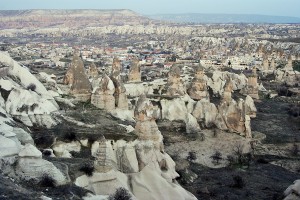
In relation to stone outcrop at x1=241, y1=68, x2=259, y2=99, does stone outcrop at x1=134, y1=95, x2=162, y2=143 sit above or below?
above

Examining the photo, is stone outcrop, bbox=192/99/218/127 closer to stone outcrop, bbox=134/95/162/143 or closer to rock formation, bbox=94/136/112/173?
stone outcrop, bbox=134/95/162/143

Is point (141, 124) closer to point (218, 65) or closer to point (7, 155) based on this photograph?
point (7, 155)

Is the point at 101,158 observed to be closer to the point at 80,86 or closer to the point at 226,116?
the point at 80,86

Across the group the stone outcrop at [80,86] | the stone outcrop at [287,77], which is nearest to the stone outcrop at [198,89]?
the stone outcrop at [80,86]

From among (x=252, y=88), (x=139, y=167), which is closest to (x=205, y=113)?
(x=139, y=167)

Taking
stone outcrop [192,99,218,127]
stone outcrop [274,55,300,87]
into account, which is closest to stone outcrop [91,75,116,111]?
stone outcrop [192,99,218,127]

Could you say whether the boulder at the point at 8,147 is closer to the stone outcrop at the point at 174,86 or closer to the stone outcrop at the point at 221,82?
the stone outcrop at the point at 174,86
